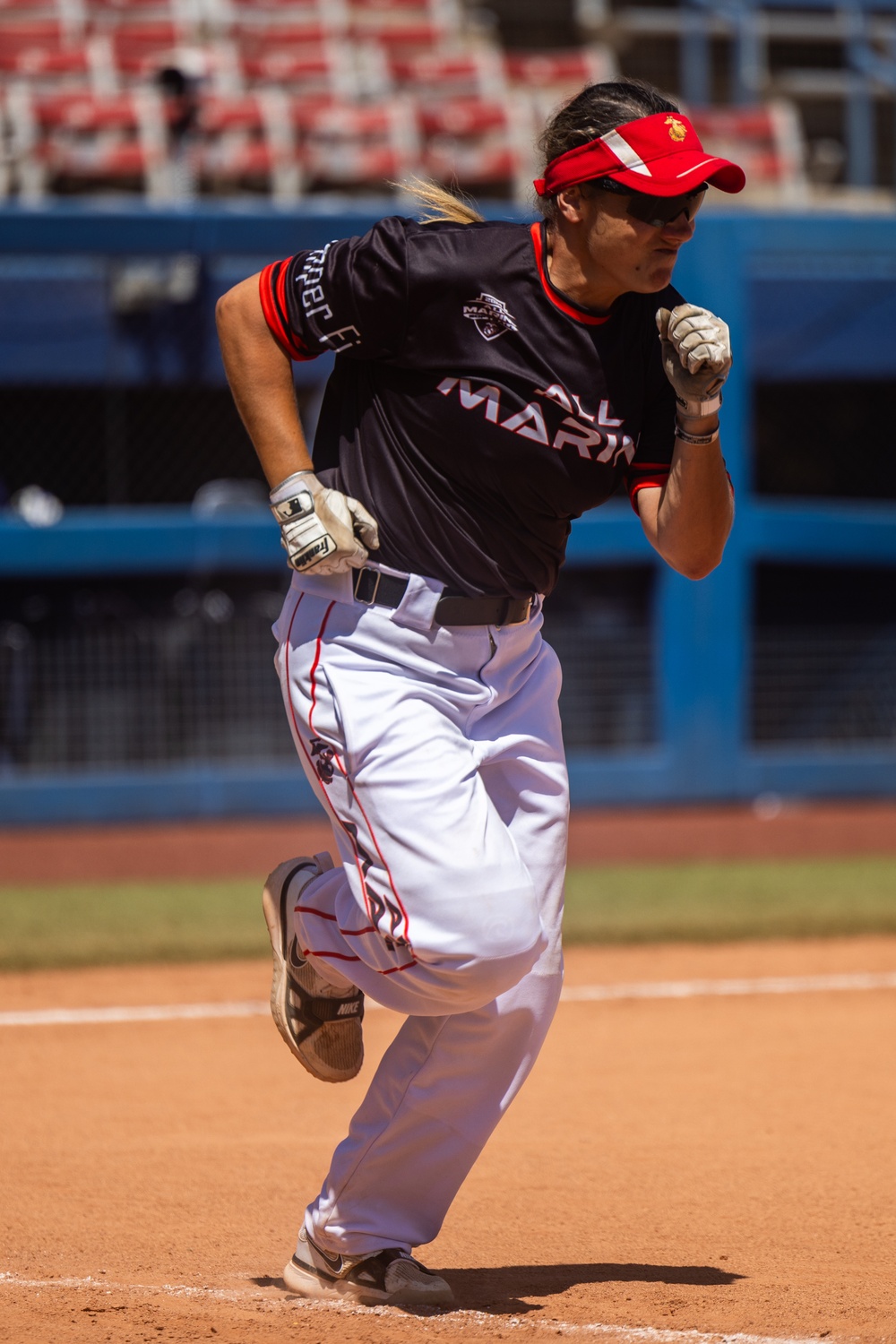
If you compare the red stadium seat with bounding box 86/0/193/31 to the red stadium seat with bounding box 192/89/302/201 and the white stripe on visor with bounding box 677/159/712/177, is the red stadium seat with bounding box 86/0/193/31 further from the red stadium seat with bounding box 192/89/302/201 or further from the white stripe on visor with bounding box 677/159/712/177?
the white stripe on visor with bounding box 677/159/712/177

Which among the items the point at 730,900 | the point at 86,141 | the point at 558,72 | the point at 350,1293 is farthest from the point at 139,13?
the point at 350,1293

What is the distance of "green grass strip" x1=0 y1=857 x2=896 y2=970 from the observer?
7.43 meters

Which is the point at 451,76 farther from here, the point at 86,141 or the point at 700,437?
the point at 700,437

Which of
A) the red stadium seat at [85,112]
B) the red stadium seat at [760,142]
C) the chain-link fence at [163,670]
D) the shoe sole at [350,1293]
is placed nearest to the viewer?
the shoe sole at [350,1293]

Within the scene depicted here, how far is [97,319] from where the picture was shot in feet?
37.0

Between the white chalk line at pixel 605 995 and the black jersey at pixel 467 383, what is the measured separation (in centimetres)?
348

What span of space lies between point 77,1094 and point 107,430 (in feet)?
23.3

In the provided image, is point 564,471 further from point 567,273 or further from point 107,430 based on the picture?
point 107,430

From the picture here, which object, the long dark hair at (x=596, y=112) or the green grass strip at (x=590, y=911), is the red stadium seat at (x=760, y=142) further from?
the long dark hair at (x=596, y=112)

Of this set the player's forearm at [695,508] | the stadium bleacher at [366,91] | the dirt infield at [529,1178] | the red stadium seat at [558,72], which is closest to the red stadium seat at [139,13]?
the stadium bleacher at [366,91]

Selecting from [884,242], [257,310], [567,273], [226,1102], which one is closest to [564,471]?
[567,273]

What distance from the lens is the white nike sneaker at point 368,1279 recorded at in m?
3.22

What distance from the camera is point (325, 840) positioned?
1013 cm

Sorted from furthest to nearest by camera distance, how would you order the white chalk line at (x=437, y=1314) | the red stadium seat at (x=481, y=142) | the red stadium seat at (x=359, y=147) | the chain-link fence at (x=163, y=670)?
1. the red stadium seat at (x=481, y=142)
2. the red stadium seat at (x=359, y=147)
3. the chain-link fence at (x=163, y=670)
4. the white chalk line at (x=437, y=1314)
